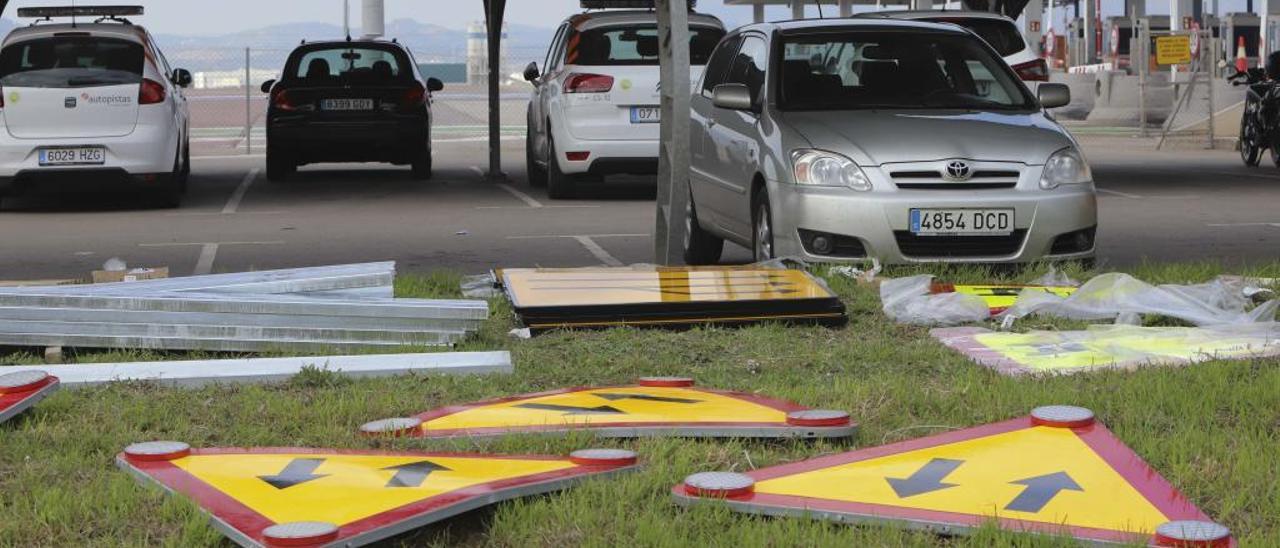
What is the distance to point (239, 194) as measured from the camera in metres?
19.2

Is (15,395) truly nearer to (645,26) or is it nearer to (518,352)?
(518,352)

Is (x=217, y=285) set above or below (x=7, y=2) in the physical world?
below

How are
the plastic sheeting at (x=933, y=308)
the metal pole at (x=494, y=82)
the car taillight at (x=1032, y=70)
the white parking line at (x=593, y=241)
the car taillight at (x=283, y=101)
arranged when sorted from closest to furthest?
the plastic sheeting at (x=933, y=308) < the white parking line at (x=593, y=241) < the car taillight at (x=1032, y=70) < the car taillight at (x=283, y=101) < the metal pole at (x=494, y=82)

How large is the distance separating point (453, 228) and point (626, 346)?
778cm

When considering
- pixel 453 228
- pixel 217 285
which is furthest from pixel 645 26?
pixel 217 285

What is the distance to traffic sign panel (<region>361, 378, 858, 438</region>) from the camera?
5.25 meters

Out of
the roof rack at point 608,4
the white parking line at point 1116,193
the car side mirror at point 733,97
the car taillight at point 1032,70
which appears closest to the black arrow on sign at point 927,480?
the car side mirror at point 733,97

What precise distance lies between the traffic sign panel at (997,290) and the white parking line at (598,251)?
3354 mm

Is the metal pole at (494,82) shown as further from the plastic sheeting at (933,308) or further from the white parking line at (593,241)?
the plastic sheeting at (933,308)

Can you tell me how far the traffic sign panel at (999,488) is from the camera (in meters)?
4.25

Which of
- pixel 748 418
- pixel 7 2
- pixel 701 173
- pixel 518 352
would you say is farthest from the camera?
pixel 7 2

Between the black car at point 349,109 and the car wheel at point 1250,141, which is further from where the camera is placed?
the car wheel at point 1250,141

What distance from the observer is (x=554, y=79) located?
1755 cm

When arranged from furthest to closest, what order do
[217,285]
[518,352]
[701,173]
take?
[701,173] → [217,285] → [518,352]
